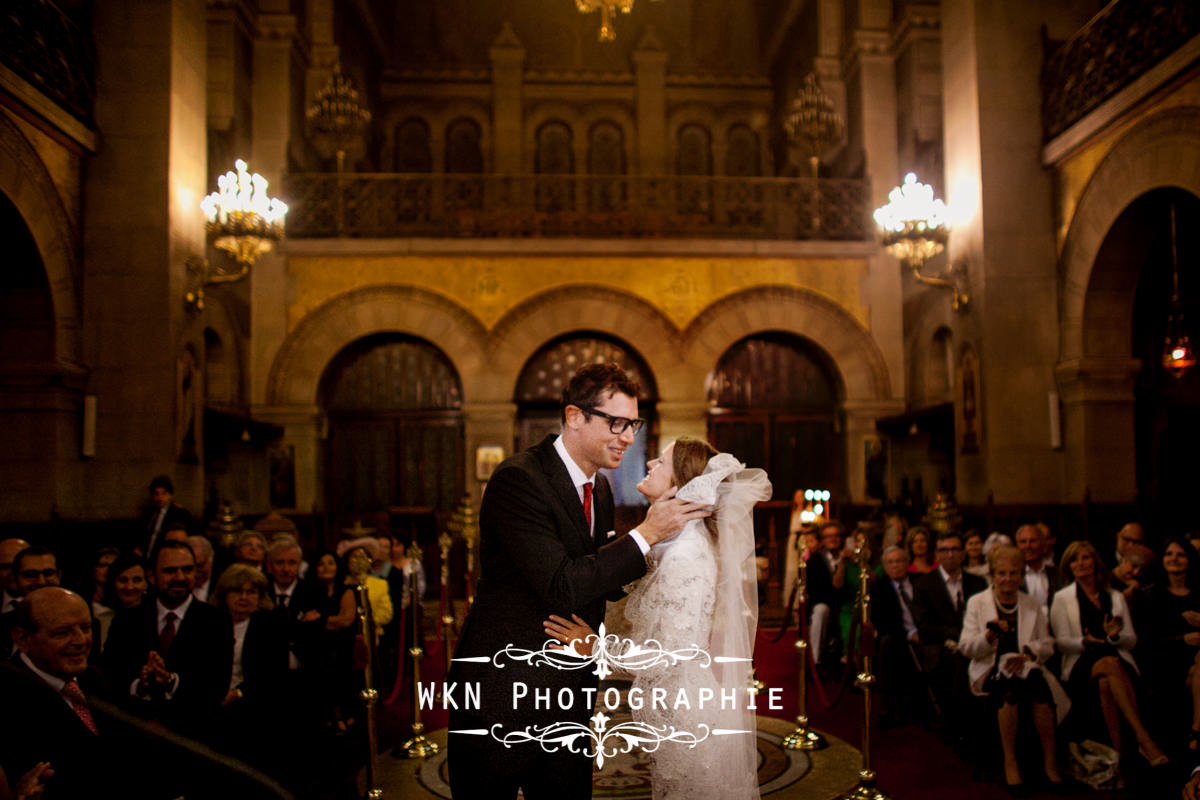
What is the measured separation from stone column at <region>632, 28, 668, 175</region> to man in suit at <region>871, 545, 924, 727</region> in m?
Result: 13.0

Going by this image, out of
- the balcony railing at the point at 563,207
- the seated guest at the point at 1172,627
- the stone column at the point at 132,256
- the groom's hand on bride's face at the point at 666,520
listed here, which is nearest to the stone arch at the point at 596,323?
the balcony railing at the point at 563,207

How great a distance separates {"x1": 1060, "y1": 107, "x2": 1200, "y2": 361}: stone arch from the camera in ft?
28.3

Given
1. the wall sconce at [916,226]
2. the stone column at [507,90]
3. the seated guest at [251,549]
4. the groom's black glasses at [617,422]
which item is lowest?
the seated guest at [251,549]

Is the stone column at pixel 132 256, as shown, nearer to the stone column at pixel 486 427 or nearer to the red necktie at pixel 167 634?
the stone column at pixel 486 427

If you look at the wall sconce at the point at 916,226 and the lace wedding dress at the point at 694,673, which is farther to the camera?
the wall sconce at the point at 916,226

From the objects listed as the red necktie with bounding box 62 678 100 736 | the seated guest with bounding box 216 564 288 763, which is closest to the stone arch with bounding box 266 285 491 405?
the seated guest with bounding box 216 564 288 763

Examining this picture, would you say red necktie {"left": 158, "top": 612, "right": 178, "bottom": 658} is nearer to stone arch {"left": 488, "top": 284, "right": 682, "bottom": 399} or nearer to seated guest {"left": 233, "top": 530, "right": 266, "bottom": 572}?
seated guest {"left": 233, "top": 530, "right": 266, "bottom": 572}

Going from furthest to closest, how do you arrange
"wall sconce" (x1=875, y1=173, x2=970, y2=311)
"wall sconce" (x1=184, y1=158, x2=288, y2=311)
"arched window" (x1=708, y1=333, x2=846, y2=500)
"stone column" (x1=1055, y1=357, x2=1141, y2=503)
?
"arched window" (x1=708, y1=333, x2=846, y2=500) → "wall sconce" (x1=875, y1=173, x2=970, y2=311) → "wall sconce" (x1=184, y1=158, x2=288, y2=311) → "stone column" (x1=1055, y1=357, x2=1141, y2=503)

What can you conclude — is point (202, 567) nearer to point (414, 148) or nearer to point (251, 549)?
point (251, 549)

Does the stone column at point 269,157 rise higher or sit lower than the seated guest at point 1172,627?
higher

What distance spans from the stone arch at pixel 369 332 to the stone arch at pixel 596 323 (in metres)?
0.50

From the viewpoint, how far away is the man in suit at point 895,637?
700cm

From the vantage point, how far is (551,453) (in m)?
3.22

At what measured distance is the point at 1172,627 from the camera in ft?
19.5
